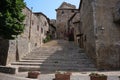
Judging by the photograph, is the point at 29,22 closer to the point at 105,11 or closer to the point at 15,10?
the point at 15,10

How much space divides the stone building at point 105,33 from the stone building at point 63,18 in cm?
2673

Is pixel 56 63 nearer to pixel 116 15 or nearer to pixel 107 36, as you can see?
pixel 107 36

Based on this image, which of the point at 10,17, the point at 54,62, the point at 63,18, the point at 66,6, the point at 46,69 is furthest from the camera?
the point at 66,6

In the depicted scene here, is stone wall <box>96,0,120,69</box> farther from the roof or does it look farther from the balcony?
the roof

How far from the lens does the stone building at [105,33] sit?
14953 mm

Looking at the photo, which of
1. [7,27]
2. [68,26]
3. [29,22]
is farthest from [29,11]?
[68,26]

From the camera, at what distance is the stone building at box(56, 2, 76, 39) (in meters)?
43.0

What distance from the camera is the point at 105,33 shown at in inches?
602

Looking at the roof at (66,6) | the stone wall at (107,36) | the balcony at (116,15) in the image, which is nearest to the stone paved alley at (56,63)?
the stone wall at (107,36)

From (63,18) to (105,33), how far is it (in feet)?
94.9

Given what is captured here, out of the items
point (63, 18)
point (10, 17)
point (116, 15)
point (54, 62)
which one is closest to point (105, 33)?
point (116, 15)

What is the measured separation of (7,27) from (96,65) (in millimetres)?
7440

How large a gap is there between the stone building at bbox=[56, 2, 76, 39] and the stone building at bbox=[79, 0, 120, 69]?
26731 mm

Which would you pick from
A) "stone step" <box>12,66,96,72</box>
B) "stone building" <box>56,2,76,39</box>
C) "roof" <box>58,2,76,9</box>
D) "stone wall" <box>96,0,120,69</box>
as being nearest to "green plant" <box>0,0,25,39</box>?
"stone step" <box>12,66,96,72</box>
